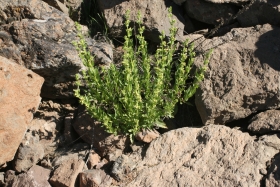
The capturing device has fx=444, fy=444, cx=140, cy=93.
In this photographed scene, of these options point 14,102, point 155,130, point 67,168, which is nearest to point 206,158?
point 155,130

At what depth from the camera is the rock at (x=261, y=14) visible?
4505mm

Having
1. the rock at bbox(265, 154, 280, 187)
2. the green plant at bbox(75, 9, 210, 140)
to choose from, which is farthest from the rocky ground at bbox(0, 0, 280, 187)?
the green plant at bbox(75, 9, 210, 140)

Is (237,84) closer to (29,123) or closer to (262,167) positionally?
(262,167)

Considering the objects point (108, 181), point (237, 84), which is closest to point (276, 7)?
point (237, 84)

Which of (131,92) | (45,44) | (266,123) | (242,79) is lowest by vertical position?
(266,123)

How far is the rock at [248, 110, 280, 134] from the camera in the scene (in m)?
3.88

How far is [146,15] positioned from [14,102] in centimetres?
170

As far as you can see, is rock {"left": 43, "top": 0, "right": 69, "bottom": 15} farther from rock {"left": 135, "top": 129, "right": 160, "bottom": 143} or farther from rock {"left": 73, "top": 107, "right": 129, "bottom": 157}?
rock {"left": 135, "top": 129, "right": 160, "bottom": 143}

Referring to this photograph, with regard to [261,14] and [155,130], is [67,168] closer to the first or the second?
[155,130]

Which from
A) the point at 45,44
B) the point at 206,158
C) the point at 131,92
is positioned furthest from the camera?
the point at 45,44

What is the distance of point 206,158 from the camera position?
3.72m

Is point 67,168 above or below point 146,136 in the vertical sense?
below

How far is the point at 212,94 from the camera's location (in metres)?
4.24

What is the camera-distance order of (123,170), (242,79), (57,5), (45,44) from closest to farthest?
(123,170), (242,79), (45,44), (57,5)
